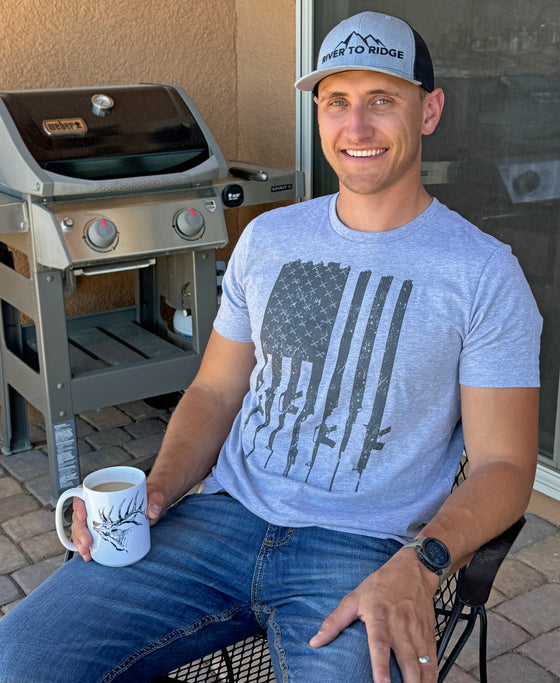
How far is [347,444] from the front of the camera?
1.65 m

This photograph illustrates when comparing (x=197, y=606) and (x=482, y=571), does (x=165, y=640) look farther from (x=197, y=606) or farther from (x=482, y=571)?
(x=482, y=571)

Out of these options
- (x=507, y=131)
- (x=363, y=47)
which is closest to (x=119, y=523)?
(x=363, y=47)

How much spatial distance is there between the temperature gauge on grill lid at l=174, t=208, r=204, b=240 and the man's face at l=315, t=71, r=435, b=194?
1.40 m

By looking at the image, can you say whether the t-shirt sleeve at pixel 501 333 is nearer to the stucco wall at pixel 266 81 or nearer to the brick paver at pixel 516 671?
the brick paver at pixel 516 671

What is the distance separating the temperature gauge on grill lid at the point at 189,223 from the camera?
311 cm

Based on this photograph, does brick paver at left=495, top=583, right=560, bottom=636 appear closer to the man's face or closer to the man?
the man

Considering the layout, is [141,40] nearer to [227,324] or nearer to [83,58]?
[83,58]

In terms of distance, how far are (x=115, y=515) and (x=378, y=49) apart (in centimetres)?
99

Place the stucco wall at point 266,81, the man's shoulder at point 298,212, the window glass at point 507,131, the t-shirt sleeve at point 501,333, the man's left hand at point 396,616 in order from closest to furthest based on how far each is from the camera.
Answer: the man's left hand at point 396,616, the t-shirt sleeve at point 501,333, the man's shoulder at point 298,212, the window glass at point 507,131, the stucco wall at point 266,81

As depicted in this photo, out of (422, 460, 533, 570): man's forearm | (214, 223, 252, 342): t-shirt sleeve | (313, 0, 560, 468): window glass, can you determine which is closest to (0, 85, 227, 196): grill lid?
Result: (313, 0, 560, 468): window glass

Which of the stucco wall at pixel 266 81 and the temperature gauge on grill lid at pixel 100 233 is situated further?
the stucco wall at pixel 266 81

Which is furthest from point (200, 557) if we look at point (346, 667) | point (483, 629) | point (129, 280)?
point (129, 280)

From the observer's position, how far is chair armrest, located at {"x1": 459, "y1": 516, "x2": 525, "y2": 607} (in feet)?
4.58

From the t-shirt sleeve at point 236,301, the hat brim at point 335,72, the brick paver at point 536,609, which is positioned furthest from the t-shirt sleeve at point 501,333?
the brick paver at point 536,609
